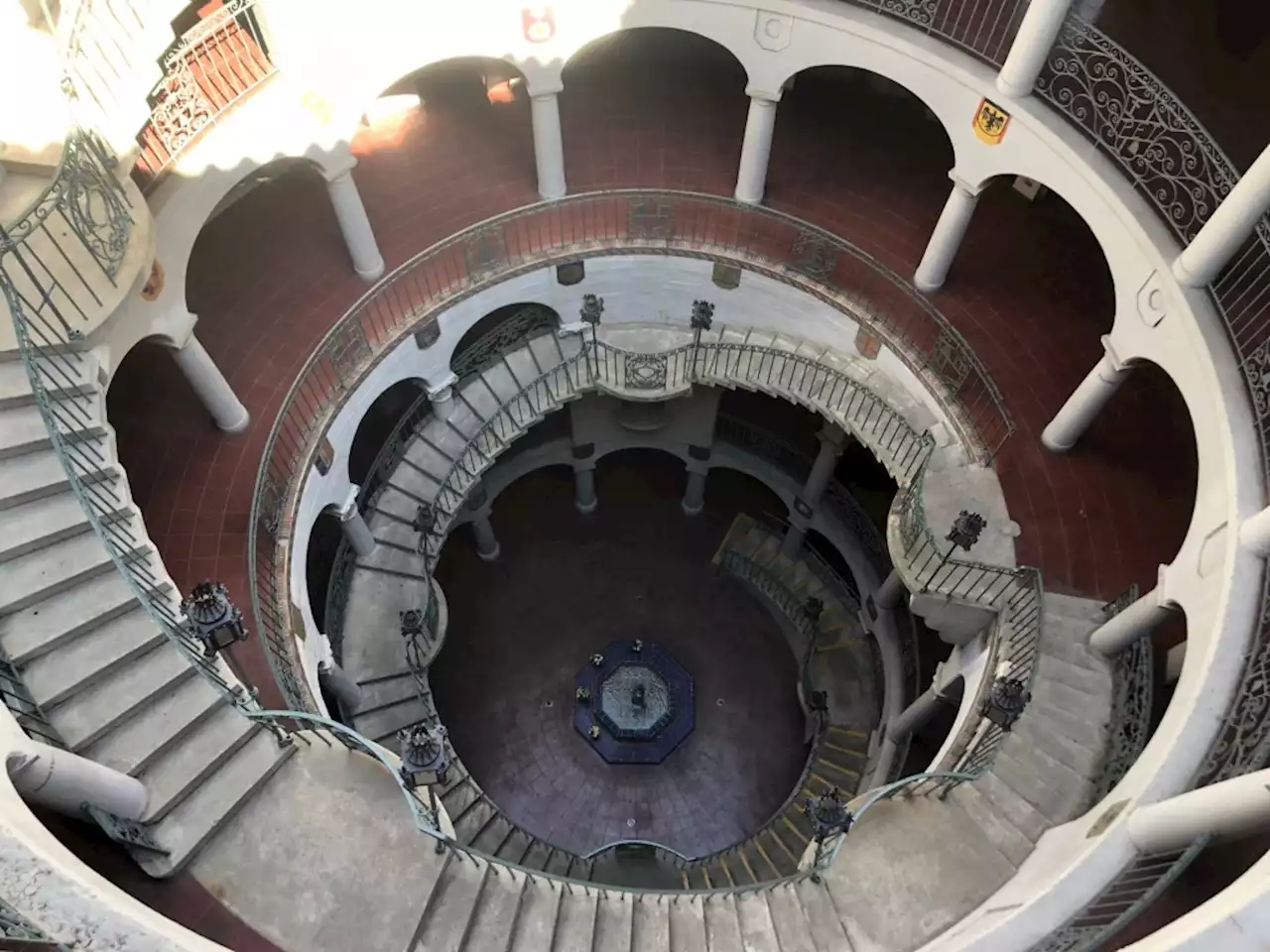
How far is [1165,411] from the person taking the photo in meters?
14.5

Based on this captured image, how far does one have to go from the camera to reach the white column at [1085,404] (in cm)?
1239

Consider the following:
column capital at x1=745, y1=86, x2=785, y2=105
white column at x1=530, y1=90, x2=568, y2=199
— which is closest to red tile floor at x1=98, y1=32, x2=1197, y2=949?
white column at x1=530, y1=90, x2=568, y2=199

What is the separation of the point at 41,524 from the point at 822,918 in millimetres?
8823

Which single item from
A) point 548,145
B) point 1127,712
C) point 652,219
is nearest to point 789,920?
point 1127,712

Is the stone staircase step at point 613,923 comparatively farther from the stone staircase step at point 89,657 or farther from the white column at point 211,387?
the white column at point 211,387

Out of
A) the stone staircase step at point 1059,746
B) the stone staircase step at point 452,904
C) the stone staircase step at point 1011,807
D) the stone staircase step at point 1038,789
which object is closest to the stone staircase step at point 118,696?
the stone staircase step at point 452,904

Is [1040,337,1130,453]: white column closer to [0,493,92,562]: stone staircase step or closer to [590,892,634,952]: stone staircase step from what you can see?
[590,892,634,952]: stone staircase step

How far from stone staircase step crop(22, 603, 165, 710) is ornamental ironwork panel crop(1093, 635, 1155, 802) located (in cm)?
1018

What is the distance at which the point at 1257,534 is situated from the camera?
29.5ft

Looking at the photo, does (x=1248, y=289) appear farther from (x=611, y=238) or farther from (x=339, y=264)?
(x=339, y=264)

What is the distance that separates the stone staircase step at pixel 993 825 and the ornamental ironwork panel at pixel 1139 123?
22.8 ft

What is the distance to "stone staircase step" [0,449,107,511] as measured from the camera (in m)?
8.94

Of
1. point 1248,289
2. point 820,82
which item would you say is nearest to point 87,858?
point 1248,289

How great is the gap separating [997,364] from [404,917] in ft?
37.0
